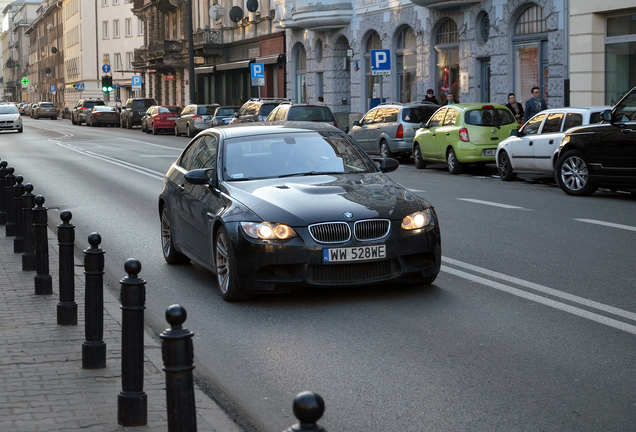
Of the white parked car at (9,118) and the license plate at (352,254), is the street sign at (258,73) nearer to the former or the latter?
the white parked car at (9,118)

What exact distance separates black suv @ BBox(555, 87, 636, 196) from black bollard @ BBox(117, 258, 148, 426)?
12.0 metres

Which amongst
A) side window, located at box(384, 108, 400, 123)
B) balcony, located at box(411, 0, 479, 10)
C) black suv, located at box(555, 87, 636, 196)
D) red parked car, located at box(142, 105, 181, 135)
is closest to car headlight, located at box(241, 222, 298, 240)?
black suv, located at box(555, 87, 636, 196)

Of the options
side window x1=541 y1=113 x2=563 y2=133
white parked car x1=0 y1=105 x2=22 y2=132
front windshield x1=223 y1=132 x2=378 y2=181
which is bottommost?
front windshield x1=223 y1=132 x2=378 y2=181

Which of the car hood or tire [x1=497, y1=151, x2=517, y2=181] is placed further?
tire [x1=497, y1=151, x2=517, y2=181]

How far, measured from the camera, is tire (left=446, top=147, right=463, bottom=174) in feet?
73.5

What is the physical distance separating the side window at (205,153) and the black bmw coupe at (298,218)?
0.8 inches

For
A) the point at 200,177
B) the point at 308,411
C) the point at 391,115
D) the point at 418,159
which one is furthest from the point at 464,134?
the point at 308,411

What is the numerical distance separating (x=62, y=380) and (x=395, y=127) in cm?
2140

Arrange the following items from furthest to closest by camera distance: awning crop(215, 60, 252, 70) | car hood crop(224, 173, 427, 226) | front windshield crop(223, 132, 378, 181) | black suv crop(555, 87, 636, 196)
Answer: awning crop(215, 60, 252, 70) < black suv crop(555, 87, 636, 196) < front windshield crop(223, 132, 378, 181) < car hood crop(224, 173, 427, 226)

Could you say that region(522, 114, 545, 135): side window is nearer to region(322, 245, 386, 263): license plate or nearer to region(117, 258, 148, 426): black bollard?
region(322, 245, 386, 263): license plate

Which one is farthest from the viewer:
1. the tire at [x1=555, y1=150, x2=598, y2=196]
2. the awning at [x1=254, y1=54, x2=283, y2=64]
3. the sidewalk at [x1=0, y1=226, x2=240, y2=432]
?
the awning at [x1=254, y1=54, x2=283, y2=64]

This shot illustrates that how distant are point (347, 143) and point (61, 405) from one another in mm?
4960

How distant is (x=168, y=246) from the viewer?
32.7ft

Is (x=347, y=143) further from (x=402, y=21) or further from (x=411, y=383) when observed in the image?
(x=402, y=21)
